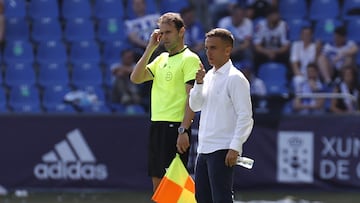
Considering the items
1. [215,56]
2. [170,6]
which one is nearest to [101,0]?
[170,6]


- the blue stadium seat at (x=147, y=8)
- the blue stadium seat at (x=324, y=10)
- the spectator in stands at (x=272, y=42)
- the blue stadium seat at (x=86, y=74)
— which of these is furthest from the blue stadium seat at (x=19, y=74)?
the blue stadium seat at (x=324, y=10)

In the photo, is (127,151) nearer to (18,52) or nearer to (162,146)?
(18,52)

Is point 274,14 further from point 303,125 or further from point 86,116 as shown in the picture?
point 86,116

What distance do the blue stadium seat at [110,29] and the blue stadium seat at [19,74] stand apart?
1273mm

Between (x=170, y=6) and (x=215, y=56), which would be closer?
(x=215, y=56)

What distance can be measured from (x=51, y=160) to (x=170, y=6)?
4.19 meters

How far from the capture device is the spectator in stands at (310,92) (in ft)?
42.1

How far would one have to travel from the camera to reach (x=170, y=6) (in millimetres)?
15242

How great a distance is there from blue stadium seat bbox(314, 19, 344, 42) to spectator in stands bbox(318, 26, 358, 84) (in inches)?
13.9

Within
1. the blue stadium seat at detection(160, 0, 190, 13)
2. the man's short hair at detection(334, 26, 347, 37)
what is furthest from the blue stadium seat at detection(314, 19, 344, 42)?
the blue stadium seat at detection(160, 0, 190, 13)

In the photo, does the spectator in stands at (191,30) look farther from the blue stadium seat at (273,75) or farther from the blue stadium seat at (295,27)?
the blue stadium seat at (295,27)

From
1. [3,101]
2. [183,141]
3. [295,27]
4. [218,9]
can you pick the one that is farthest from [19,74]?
[183,141]

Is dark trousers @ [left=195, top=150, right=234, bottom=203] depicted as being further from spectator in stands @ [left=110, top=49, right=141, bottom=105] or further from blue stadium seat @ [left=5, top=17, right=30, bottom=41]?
blue stadium seat @ [left=5, top=17, right=30, bottom=41]

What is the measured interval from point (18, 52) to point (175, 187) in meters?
7.04
